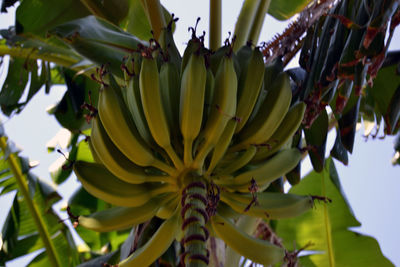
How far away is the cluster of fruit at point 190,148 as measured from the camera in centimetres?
82

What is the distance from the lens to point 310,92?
0.96 metres

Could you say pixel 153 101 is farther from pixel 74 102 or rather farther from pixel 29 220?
pixel 29 220

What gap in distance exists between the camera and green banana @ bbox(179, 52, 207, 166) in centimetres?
81

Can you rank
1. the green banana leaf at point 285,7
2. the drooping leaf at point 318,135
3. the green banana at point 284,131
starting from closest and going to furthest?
the green banana at point 284,131, the drooping leaf at point 318,135, the green banana leaf at point 285,7

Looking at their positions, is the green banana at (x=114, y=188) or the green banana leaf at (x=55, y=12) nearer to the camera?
the green banana at (x=114, y=188)

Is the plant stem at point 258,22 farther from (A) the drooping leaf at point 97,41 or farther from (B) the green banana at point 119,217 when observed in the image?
(B) the green banana at point 119,217

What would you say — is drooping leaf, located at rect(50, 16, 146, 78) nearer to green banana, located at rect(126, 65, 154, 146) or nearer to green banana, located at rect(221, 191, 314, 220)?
green banana, located at rect(126, 65, 154, 146)

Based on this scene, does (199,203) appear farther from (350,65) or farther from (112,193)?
(350,65)

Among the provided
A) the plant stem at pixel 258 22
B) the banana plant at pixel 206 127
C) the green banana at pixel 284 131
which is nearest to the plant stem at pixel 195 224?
the banana plant at pixel 206 127

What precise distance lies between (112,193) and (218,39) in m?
0.64

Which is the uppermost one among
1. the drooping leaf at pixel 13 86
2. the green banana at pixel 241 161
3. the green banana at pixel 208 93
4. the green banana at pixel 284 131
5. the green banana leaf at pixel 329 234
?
the drooping leaf at pixel 13 86

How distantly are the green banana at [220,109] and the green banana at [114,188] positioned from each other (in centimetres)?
11

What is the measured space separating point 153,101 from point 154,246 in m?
0.29

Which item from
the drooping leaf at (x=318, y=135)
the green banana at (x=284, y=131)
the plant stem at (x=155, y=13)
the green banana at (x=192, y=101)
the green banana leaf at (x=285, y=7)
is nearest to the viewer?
the green banana at (x=192, y=101)
